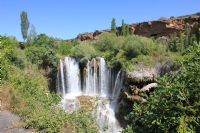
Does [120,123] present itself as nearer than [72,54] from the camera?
Yes

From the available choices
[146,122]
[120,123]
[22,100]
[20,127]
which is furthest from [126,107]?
[146,122]

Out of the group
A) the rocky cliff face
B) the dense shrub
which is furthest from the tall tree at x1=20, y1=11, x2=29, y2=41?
the dense shrub

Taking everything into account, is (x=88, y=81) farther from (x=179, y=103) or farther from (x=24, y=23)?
(x=179, y=103)

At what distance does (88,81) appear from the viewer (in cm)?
3544

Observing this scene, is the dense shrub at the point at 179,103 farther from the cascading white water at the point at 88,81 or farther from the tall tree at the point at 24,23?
the tall tree at the point at 24,23

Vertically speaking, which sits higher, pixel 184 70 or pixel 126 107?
pixel 184 70

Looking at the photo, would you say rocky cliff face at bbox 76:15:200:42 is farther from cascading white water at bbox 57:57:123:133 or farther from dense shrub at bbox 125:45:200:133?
dense shrub at bbox 125:45:200:133

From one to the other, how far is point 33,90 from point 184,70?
10.7 m

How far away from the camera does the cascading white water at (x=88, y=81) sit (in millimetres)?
33438

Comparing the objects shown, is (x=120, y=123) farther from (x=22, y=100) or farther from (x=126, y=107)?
(x=22, y=100)

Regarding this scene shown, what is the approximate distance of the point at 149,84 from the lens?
3044 centimetres

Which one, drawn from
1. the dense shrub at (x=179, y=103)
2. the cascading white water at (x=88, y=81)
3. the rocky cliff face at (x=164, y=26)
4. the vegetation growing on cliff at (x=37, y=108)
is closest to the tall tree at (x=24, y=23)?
the rocky cliff face at (x=164, y=26)

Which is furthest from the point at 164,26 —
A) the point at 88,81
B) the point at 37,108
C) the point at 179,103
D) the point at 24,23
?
the point at 179,103

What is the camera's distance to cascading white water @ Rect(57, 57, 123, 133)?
33438 millimetres
